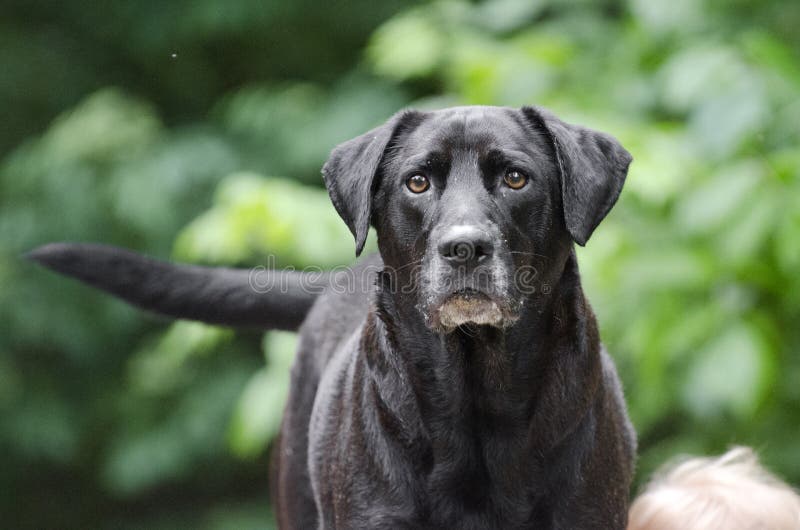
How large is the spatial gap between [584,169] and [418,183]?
43 centimetres

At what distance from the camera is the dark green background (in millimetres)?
5070

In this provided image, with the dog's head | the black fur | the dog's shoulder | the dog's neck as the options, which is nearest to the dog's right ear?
the dog's head

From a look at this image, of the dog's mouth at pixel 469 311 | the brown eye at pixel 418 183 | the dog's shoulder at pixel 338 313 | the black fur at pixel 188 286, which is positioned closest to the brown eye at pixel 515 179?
the brown eye at pixel 418 183

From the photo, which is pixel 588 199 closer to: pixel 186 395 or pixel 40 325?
pixel 186 395

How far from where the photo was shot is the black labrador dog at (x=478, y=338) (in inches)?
114

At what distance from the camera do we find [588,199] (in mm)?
3000

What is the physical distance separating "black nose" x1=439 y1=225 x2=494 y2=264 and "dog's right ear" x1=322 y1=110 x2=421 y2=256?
12.1 inches

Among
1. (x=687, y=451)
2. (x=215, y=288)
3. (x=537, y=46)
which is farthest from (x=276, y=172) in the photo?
(x=215, y=288)

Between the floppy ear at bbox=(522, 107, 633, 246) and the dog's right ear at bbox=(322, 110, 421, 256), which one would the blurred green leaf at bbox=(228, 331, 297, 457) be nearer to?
the dog's right ear at bbox=(322, 110, 421, 256)

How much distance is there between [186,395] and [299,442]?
4506 millimetres

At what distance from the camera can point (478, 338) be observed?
3.09m

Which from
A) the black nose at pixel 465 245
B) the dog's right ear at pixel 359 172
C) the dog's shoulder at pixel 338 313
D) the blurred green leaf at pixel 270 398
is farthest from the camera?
the blurred green leaf at pixel 270 398

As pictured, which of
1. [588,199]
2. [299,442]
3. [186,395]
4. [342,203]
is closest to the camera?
[588,199]

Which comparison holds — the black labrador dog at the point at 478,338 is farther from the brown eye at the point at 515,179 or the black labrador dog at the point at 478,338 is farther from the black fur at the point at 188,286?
the black fur at the point at 188,286
